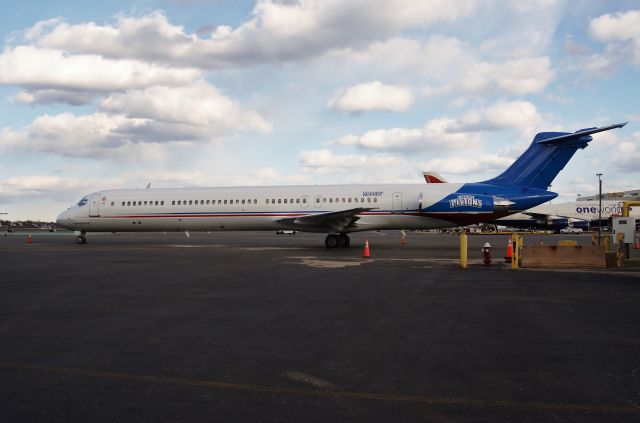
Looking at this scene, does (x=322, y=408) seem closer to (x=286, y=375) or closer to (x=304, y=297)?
(x=286, y=375)

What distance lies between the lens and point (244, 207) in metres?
29.7

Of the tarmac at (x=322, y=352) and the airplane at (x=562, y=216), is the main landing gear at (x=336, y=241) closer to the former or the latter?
the tarmac at (x=322, y=352)

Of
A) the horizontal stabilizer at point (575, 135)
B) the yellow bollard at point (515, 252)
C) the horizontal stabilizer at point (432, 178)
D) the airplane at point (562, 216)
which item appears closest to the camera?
the yellow bollard at point (515, 252)

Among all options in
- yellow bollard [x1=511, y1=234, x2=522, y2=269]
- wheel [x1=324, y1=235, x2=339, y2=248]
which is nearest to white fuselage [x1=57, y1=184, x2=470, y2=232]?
wheel [x1=324, y1=235, x2=339, y2=248]

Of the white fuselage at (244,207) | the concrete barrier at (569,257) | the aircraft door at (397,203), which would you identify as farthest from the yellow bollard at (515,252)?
the aircraft door at (397,203)

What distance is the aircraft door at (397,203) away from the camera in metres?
27.6

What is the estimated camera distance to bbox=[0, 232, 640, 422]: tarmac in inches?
177

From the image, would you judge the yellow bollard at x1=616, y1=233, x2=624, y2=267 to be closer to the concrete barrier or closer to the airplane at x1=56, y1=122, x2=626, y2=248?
the concrete barrier

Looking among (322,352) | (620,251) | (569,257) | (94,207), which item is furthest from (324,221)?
(322,352)

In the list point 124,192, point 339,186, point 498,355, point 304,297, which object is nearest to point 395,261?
point 304,297

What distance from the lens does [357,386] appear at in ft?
16.5

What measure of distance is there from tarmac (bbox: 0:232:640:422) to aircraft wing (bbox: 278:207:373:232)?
13827 millimetres

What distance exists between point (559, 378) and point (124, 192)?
103ft

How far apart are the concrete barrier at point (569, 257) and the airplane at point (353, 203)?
384 inches
